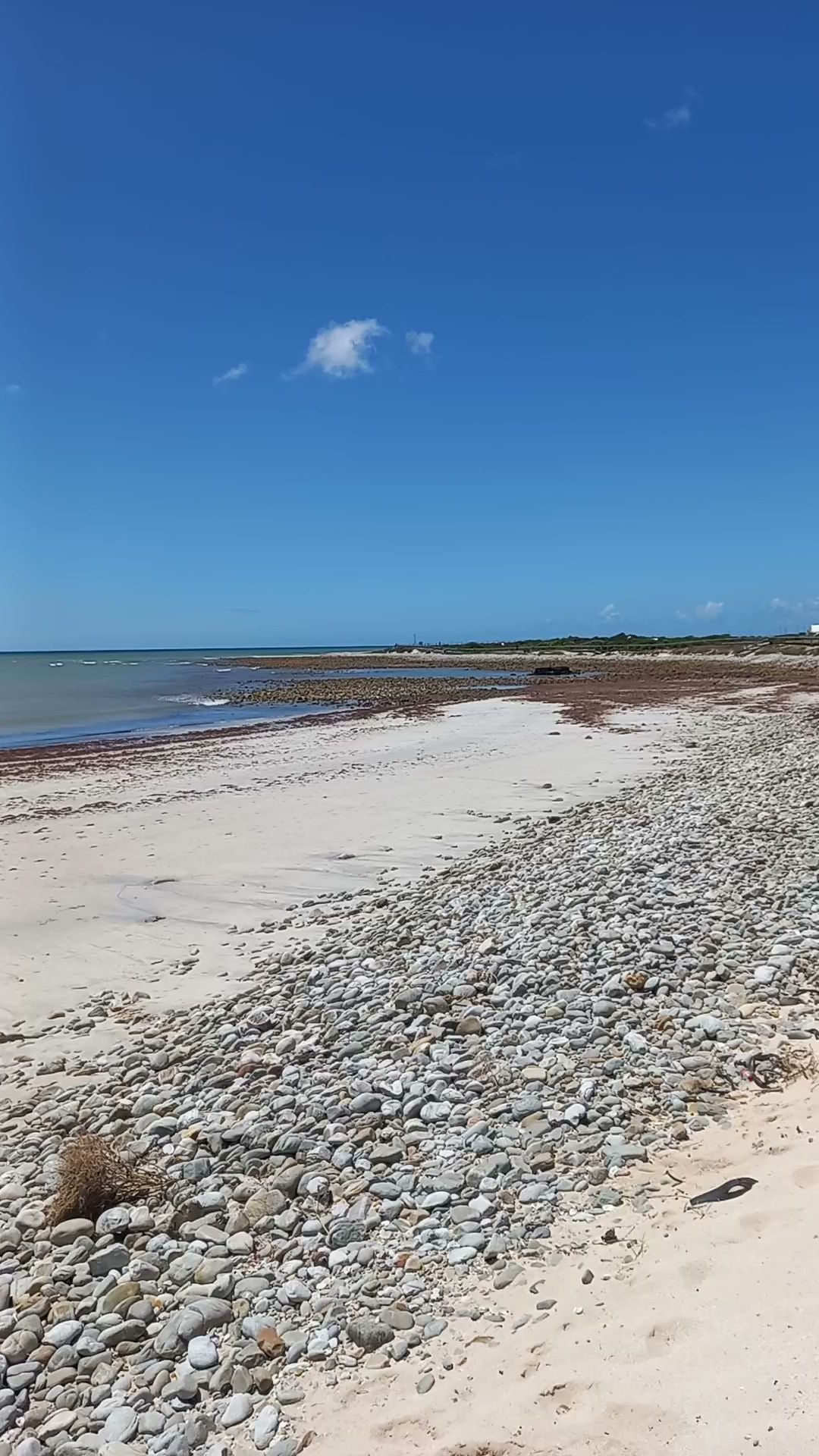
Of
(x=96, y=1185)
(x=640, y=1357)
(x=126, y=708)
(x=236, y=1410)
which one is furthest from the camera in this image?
(x=126, y=708)

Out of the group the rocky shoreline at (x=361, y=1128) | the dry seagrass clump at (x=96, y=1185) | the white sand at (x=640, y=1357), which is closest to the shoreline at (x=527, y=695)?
the rocky shoreline at (x=361, y=1128)

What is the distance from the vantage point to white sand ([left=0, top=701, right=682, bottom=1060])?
8.52m

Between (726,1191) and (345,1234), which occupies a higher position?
(726,1191)

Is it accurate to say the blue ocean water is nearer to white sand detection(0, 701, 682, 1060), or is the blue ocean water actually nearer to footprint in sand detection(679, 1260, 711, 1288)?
white sand detection(0, 701, 682, 1060)

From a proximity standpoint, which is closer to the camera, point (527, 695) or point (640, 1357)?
point (640, 1357)

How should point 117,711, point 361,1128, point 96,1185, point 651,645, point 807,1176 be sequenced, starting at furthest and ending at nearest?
point 651,645 < point 117,711 < point 361,1128 < point 96,1185 < point 807,1176

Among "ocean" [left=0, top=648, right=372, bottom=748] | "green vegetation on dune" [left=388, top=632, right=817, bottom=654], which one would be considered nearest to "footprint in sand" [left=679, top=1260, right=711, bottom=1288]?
"ocean" [left=0, top=648, right=372, bottom=748]

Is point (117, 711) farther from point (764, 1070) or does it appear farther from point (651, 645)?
point (651, 645)

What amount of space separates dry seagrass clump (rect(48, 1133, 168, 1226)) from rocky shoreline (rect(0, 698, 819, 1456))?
2.9 inches

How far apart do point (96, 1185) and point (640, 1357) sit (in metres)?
3.03

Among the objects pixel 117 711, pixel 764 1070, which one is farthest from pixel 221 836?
pixel 117 711

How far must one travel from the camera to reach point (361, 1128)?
503 centimetres

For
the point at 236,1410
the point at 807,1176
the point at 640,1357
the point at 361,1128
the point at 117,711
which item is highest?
the point at 117,711

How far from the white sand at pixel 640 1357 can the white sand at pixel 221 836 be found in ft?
15.0
